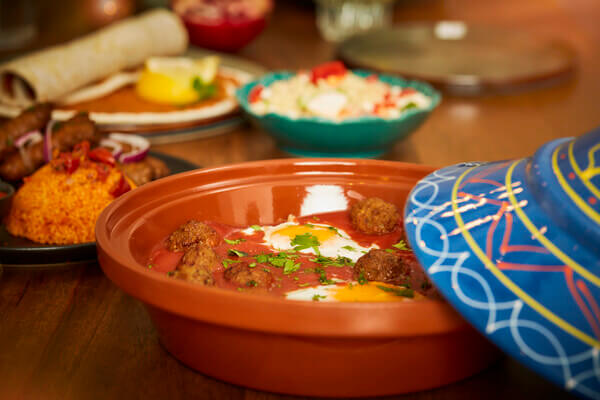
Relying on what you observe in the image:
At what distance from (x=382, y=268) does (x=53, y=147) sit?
1.23 m

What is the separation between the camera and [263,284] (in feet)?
4.11

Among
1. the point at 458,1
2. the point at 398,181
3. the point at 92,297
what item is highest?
the point at 398,181

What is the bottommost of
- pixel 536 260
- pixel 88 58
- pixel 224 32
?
pixel 224 32

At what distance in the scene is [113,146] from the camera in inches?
87.4

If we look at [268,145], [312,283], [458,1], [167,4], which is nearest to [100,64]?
[268,145]

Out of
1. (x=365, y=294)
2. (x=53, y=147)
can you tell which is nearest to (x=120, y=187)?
(x=53, y=147)

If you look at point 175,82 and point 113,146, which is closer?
point 113,146

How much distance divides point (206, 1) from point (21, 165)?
7.04ft

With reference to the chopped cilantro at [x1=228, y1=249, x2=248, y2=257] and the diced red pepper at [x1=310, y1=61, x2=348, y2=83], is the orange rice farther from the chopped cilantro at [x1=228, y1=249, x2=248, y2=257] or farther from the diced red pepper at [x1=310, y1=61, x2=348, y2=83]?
the diced red pepper at [x1=310, y1=61, x2=348, y2=83]

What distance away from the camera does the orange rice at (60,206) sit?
5.70 feet

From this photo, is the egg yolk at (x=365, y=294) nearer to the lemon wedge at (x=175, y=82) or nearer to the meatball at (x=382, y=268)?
the meatball at (x=382, y=268)

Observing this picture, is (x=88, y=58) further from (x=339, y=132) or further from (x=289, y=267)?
(x=289, y=267)

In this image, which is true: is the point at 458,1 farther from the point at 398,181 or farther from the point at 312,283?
the point at 312,283

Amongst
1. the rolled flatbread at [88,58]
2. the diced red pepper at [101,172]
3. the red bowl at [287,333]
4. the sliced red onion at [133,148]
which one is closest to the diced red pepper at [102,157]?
the diced red pepper at [101,172]
